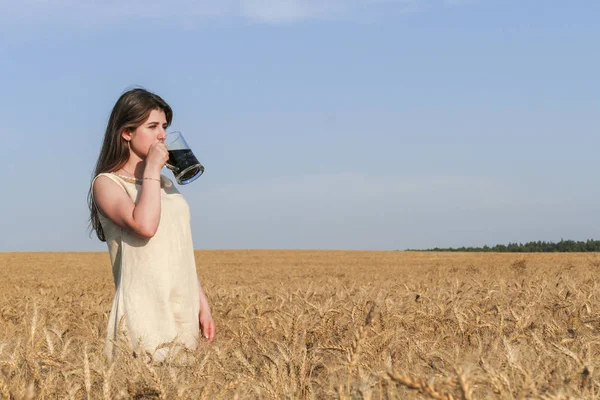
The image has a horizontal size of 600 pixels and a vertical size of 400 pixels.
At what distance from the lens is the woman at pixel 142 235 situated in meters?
3.09

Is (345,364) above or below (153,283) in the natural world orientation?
below

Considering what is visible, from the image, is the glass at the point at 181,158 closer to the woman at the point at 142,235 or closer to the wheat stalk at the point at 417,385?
the woman at the point at 142,235

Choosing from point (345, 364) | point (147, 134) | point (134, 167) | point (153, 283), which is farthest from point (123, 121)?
point (345, 364)

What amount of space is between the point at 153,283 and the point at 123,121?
2.46 feet

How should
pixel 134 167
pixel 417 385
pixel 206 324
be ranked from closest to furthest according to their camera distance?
pixel 417 385 → pixel 134 167 → pixel 206 324

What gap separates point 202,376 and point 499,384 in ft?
2.92

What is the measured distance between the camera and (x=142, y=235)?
3004 mm

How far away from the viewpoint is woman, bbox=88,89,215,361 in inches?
121

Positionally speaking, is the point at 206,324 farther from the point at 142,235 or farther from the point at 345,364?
the point at 345,364

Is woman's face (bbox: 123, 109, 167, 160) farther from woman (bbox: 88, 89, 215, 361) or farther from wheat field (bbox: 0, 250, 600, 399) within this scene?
wheat field (bbox: 0, 250, 600, 399)

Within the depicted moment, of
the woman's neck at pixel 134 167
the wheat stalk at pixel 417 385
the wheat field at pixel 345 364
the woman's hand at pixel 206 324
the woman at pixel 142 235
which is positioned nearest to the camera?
the wheat stalk at pixel 417 385

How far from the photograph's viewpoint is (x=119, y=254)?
127 inches

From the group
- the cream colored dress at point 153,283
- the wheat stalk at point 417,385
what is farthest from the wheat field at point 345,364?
the cream colored dress at point 153,283

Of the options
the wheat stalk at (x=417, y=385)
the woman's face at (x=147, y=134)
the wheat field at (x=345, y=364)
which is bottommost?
the wheat field at (x=345, y=364)
